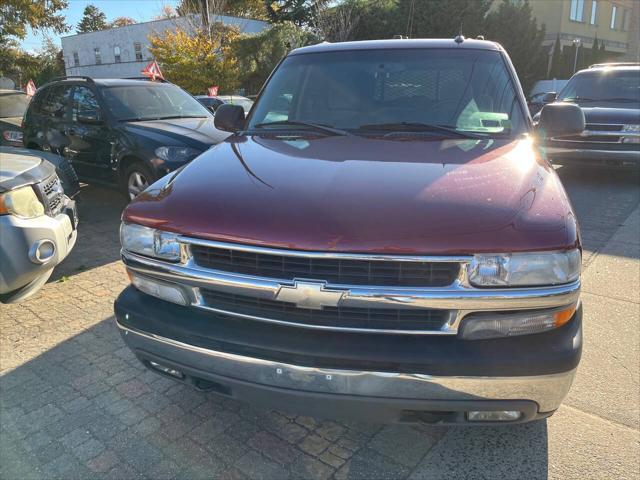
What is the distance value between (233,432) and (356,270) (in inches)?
50.0

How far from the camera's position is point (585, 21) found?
119 ft

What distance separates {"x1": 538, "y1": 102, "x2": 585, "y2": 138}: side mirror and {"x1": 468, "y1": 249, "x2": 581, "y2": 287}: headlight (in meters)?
1.77

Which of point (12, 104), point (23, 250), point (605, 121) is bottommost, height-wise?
point (605, 121)

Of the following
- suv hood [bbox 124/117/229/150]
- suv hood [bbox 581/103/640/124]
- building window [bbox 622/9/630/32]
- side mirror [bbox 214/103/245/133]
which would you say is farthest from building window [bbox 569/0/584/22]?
side mirror [bbox 214/103/245/133]

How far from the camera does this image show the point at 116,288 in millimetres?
4453

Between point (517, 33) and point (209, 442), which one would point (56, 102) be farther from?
point (517, 33)

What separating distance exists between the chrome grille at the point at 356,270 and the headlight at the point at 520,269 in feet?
0.29

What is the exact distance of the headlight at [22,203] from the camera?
3336mm

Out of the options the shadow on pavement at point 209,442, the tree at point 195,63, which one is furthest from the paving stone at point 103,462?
the tree at point 195,63

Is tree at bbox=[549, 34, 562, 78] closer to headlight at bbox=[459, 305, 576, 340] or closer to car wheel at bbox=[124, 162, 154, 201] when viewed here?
car wheel at bbox=[124, 162, 154, 201]

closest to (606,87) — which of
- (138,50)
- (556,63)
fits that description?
(556,63)

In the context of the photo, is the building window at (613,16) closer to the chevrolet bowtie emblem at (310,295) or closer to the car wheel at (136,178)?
the car wheel at (136,178)

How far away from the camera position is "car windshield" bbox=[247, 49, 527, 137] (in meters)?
3.06

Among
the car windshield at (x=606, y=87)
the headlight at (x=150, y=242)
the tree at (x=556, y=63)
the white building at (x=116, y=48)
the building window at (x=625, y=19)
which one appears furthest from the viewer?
the building window at (x=625, y=19)
